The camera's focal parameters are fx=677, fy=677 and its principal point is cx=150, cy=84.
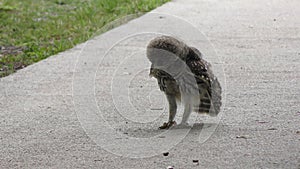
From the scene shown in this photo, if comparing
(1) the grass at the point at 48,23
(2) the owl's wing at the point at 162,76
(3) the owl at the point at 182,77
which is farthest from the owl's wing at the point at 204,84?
(1) the grass at the point at 48,23

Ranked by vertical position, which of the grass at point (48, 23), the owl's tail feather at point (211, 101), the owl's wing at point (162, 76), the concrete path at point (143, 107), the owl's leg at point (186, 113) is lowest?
the grass at point (48, 23)

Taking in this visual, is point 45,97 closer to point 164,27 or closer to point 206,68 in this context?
point 206,68

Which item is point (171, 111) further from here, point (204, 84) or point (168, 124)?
point (204, 84)

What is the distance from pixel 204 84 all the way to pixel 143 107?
1526 mm

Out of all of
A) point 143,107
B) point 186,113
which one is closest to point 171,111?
point 186,113

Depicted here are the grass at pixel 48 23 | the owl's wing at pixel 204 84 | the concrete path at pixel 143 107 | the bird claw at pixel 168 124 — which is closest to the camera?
the concrete path at pixel 143 107

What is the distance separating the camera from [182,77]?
19.2 feet

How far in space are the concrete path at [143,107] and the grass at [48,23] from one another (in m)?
0.56

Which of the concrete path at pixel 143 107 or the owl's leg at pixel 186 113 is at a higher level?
the owl's leg at pixel 186 113

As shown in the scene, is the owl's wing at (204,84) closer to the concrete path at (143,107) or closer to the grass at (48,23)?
the concrete path at (143,107)

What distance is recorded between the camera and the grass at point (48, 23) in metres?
11.1

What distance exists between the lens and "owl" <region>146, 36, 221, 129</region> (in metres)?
5.75

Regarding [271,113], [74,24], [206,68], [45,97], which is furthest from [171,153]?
[74,24]

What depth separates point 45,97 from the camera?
8.07 m
